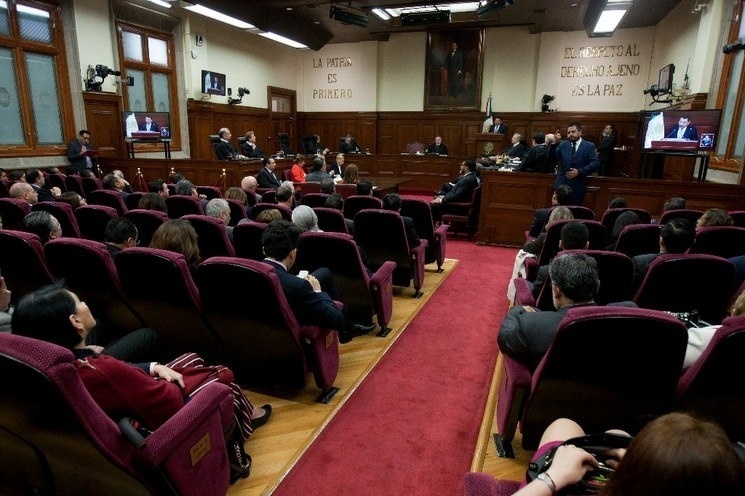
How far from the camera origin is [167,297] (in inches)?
86.1

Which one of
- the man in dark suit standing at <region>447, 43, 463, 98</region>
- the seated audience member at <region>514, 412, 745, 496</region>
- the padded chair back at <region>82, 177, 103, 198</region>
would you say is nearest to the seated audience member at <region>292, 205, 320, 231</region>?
the seated audience member at <region>514, 412, 745, 496</region>

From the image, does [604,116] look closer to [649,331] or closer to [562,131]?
[562,131]

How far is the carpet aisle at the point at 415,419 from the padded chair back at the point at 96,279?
1.21 metres

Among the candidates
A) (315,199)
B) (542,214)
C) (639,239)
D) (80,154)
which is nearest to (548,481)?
(639,239)

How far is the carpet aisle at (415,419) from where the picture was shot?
1.93m

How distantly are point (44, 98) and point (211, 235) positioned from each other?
7007 mm

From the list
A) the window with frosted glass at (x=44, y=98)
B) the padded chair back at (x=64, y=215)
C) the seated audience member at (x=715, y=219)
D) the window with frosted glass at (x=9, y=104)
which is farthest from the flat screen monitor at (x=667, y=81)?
the window with frosted glass at (x=9, y=104)

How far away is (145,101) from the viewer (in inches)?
377

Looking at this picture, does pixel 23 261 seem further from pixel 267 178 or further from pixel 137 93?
pixel 137 93

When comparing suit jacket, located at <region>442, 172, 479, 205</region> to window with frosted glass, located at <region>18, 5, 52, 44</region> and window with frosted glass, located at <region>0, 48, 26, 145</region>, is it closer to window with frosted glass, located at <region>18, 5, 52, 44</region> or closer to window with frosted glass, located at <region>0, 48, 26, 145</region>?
window with frosted glass, located at <region>0, 48, 26, 145</region>

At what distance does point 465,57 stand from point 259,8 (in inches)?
210

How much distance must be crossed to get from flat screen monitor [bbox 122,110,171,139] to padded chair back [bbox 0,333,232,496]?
845cm

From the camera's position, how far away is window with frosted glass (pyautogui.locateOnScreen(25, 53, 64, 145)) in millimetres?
7645

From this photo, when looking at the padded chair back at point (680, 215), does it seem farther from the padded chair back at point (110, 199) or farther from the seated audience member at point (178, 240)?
the padded chair back at point (110, 199)
